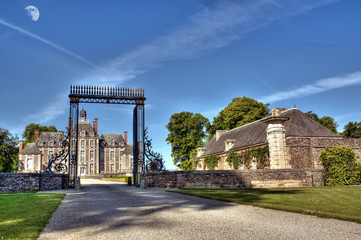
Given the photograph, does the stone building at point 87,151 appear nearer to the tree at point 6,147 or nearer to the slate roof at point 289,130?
the tree at point 6,147

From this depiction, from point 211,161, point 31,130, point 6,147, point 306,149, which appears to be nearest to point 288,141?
point 306,149

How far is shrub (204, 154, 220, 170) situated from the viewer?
34469 millimetres

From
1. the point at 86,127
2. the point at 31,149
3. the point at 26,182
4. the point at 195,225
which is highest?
the point at 86,127

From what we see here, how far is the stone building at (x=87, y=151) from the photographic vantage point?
191 feet

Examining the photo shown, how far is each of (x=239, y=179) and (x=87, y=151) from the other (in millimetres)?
48966

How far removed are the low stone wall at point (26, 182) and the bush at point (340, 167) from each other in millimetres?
16897

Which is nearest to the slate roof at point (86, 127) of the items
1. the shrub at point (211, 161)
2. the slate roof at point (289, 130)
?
the shrub at point (211, 161)

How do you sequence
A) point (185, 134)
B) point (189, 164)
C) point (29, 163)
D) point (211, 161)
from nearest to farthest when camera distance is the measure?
1. point (211, 161)
2. point (189, 164)
3. point (185, 134)
4. point (29, 163)

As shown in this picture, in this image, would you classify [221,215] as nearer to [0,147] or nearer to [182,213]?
[182,213]

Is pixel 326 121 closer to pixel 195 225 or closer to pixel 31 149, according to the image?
pixel 195 225

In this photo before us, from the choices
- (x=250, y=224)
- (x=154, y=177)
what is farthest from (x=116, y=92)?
(x=250, y=224)

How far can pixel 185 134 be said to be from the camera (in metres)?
44.9

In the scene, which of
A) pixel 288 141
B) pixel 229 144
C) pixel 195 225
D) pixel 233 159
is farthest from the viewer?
pixel 229 144

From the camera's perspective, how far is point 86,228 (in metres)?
5.60
